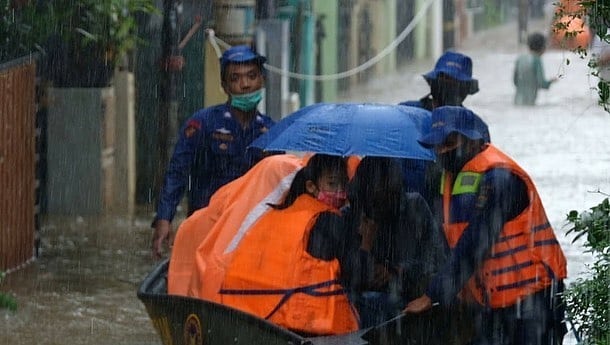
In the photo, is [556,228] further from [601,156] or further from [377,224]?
[377,224]

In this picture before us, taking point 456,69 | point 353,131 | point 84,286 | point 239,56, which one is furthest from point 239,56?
point 84,286

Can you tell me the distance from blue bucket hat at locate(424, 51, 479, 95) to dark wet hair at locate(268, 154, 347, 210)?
155cm

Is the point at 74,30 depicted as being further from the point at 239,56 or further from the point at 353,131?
the point at 353,131

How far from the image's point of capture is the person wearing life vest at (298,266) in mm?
6059

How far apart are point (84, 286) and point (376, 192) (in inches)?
209

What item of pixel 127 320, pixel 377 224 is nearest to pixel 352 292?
pixel 377 224

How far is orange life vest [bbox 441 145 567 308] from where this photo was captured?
246 inches

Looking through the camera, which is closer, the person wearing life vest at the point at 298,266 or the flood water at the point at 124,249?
the person wearing life vest at the point at 298,266

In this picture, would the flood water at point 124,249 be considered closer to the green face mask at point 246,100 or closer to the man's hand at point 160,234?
the man's hand at point 160,234

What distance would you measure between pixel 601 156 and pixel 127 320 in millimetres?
9775

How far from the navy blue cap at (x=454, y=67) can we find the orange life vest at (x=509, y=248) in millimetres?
1562

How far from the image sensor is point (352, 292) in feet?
20.8

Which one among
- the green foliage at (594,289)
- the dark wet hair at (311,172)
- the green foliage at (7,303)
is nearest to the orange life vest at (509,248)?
the green foliage at (594,289)

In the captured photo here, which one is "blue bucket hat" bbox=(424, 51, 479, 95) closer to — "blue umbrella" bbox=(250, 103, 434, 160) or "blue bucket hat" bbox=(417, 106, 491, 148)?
"blue umbrella" bbox=(250, 103, 434, 160)
